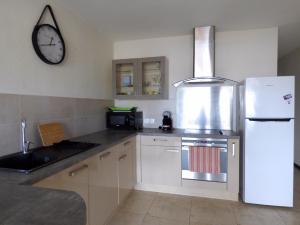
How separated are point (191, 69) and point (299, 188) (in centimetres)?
240

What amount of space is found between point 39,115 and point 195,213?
197 cm

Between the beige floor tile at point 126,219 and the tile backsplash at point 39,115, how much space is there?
1.05m

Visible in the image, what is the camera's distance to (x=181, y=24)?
9.04 feet

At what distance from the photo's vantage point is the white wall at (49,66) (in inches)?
62.9

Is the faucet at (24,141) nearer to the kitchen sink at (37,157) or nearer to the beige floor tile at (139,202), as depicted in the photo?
the kitchen sink at (37,157)

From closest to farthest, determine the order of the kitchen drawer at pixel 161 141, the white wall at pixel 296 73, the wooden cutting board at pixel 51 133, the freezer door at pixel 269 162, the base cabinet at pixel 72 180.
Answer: the base cabinet at pixel 72 180 → the wooden cutting board at pixel 51 133 → the freezer door at pixel 269 162 → the kitchen drawer at pixel 161 141 → the white wall at pixel 296 73

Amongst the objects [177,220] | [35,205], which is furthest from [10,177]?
[177,220]

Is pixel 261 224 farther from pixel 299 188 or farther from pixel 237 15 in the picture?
pixel 237 15

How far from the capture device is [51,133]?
1.92 meters

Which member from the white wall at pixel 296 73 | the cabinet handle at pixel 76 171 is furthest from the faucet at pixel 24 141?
the white wall at pixel 296 73

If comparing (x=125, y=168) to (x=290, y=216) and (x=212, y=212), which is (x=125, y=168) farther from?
(x=290, y=216)

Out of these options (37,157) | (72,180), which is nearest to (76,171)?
(72,180)

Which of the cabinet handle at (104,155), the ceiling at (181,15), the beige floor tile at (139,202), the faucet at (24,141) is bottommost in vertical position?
the beige floor tile at (139,202)

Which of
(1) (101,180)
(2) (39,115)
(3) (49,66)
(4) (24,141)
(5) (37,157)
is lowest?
(1) (101,180)
